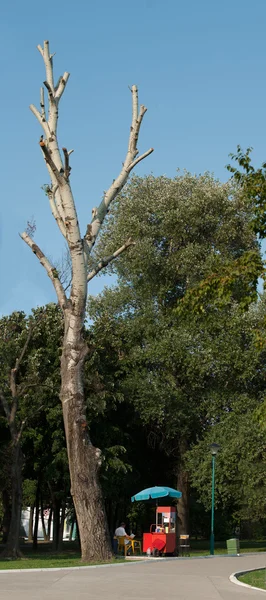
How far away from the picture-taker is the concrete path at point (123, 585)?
12.4m

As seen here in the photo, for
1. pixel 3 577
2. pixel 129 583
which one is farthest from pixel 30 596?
pixel 3 577

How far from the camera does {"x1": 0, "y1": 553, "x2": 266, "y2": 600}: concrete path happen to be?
1238 centimetres

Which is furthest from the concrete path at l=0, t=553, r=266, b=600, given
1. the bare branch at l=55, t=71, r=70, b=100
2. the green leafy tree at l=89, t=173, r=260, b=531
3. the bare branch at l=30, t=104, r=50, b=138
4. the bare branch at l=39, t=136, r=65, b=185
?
the green leafy tree at l=89, t=173, r=260, b=531

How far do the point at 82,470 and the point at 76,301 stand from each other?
490 cm

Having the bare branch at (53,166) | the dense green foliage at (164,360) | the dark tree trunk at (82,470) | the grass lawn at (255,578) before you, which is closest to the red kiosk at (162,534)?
the dark tree trunk at (82,470)

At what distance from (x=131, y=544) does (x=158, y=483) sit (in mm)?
18146

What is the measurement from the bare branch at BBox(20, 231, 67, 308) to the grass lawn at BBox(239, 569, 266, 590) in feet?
30.6

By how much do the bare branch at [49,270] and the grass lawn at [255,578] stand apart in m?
9.32

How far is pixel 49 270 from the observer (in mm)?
24891

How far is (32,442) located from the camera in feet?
139

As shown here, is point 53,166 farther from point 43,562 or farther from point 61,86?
point 43,562

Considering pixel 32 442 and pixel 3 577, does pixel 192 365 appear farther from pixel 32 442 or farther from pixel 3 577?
pixel 3 577

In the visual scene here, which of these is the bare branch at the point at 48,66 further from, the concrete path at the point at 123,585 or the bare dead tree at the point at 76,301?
the concrete path at the point at 123,585

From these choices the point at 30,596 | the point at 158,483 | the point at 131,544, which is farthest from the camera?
the point at 158,483
